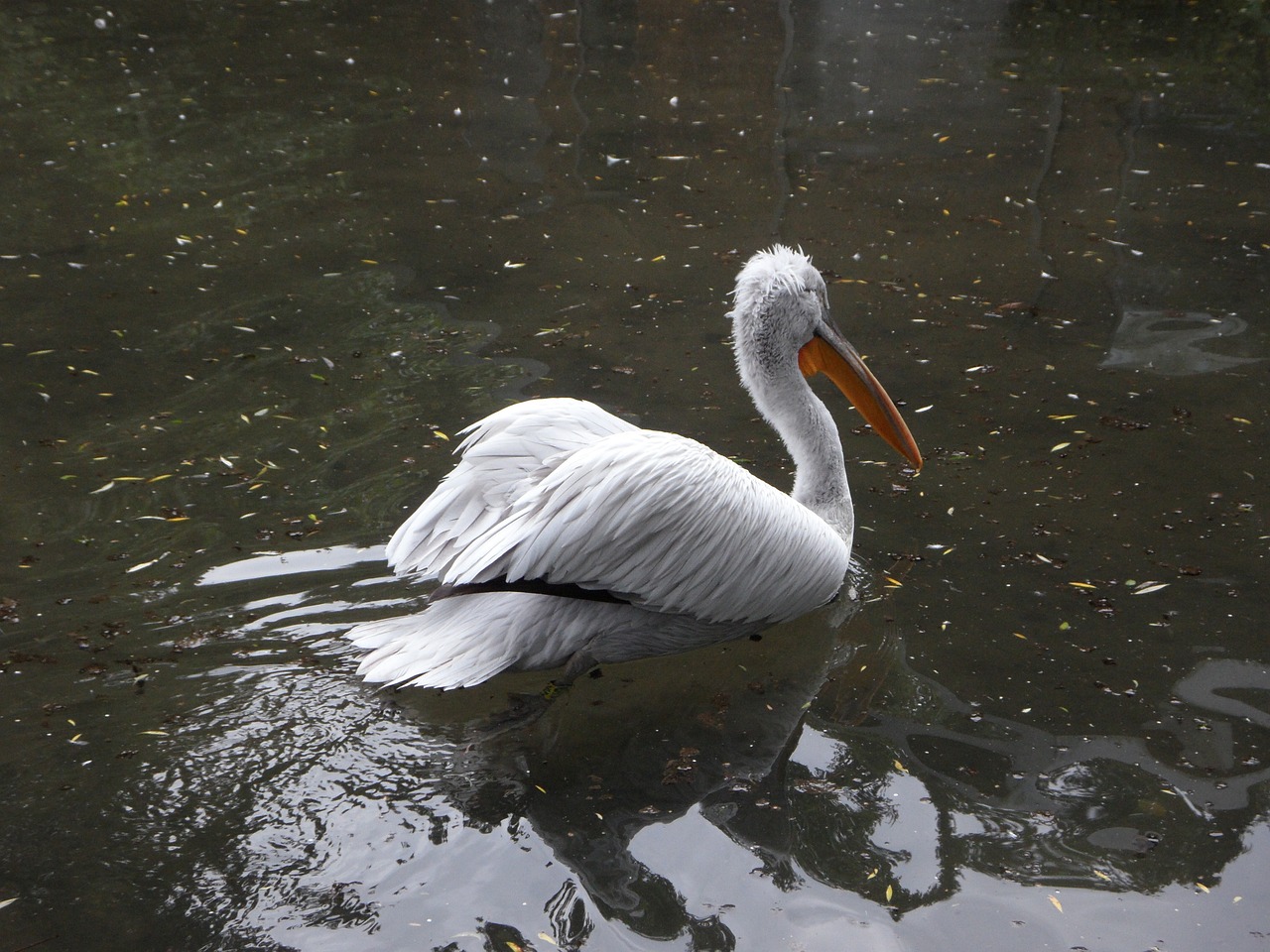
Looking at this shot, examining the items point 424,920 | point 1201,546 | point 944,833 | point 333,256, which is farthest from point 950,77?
point 424,920

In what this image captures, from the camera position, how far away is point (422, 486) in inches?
146

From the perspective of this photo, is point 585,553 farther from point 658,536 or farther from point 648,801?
point 648,801

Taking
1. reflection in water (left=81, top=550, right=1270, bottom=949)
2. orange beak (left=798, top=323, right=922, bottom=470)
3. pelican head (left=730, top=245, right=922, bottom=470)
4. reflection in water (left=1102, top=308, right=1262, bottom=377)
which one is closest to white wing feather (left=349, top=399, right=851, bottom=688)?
reflection in water (left=81, top=550, right=1270, bottom=949)

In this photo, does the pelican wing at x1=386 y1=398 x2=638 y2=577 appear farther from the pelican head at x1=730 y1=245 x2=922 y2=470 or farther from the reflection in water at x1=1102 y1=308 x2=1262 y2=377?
the reflection in water at x1=1102 y1=308 x2=1262 y2=377

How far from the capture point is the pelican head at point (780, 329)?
342cm

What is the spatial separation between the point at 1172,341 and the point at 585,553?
3006 mm

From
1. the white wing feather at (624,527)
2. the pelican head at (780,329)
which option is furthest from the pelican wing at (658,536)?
the pelican head at (780,329)

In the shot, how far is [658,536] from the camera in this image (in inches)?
114

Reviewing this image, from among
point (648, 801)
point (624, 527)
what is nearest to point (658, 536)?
point (624, 527)

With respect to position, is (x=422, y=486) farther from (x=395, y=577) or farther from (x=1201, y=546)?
(x=1201, y=546)

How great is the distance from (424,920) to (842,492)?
5.56 ft

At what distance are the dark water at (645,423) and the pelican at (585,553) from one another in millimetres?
158

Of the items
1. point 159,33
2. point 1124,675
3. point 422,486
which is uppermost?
point 159,33

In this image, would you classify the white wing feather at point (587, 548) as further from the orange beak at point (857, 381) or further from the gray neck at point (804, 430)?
the orange beak at point (857, 381)
